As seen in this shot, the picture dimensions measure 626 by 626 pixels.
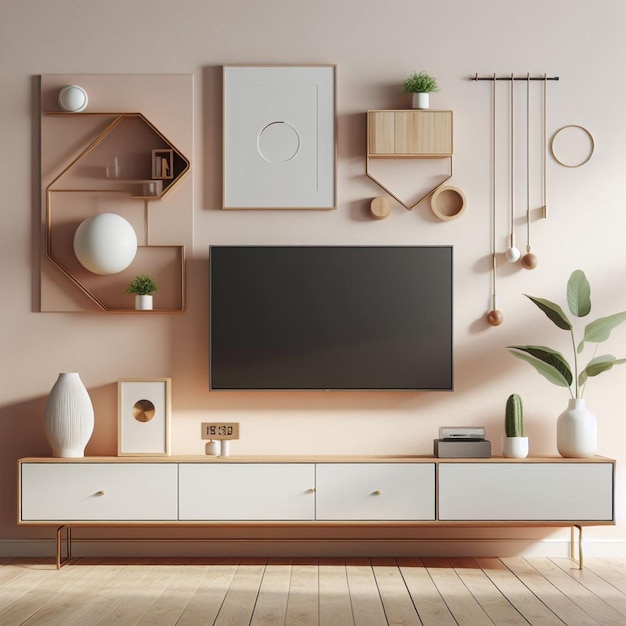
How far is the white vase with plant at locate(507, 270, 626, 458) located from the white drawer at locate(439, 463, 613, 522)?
125mm

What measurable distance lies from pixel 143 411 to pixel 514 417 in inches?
67.7

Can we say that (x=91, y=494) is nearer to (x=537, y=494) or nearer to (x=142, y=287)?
(x=142, y=287)

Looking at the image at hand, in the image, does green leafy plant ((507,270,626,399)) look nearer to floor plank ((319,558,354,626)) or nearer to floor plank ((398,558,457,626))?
floor plank ((398,558,457,626))

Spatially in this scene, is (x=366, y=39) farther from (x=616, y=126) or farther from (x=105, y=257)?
(x=105, y=257)

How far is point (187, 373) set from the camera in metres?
3.96

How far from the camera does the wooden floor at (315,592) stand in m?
3.03

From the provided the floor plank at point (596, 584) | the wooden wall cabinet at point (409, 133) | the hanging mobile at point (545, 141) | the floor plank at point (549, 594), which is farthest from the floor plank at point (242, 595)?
the hanging mobile at point (545, 141)

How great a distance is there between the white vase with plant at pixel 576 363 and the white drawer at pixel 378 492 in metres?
0.66

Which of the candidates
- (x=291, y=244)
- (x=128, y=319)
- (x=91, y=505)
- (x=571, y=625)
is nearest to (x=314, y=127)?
(x=291, y=244)

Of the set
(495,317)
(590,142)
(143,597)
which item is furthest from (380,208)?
(143,597)

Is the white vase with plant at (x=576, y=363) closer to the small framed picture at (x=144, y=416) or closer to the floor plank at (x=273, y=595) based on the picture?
the floor plank at (x=273, y=595)

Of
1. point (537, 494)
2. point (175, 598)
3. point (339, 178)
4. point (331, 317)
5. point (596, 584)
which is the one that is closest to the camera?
point (175, 598)

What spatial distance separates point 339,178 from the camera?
13.0ft

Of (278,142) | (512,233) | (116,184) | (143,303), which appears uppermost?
(278,142)
